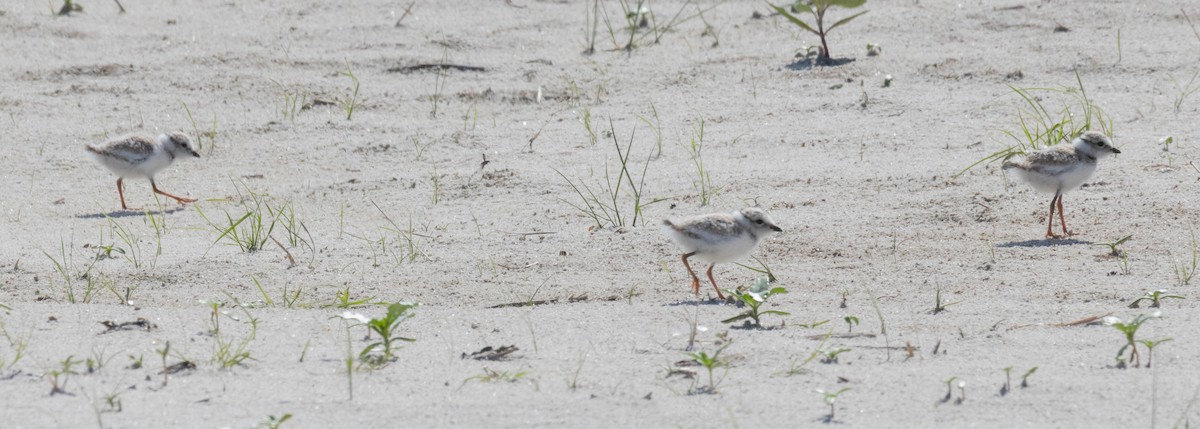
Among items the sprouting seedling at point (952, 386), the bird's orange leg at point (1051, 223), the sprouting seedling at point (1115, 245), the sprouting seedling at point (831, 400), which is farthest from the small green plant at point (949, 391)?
the bird's orange leg at point (1051, 223)

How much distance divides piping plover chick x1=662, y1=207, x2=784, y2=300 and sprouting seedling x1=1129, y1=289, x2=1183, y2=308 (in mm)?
1529

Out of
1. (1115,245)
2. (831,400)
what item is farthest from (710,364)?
(1115,245)

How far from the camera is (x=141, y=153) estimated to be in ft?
26.3

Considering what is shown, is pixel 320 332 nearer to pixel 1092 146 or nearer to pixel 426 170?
pixel 426 170

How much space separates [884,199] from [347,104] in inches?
148

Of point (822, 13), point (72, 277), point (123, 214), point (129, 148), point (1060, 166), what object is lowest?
point (123, 214)

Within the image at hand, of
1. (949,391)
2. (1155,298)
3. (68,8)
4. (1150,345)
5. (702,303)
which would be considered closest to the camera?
(949,391)

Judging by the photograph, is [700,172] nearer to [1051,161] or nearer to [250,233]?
[1051,161]

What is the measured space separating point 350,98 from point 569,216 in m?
2.87

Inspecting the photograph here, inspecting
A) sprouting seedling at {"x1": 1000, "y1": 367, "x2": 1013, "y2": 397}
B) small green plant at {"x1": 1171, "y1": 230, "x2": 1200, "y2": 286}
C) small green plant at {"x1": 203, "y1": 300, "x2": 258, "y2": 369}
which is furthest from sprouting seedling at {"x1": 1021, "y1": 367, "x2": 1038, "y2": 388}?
small green plant at {"x1": 203, "y1": 300, "x2": 258, "y2": 369}

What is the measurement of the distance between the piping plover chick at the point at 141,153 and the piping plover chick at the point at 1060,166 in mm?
4652

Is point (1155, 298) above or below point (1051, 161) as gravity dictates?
below

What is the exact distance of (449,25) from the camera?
10.9 m

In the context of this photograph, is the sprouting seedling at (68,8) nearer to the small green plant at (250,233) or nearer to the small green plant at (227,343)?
the small green plant at (250,233)
